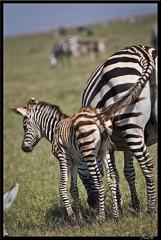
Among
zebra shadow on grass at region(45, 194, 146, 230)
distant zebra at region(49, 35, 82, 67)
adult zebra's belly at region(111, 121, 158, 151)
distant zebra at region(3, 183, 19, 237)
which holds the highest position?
distant zebra at region(49, 35, 82, 67)

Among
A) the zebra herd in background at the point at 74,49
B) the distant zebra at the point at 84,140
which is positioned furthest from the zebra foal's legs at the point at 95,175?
the zebra herd in background at the point at 74,49

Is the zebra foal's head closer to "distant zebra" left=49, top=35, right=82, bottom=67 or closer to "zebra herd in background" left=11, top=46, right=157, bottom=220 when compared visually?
"zebra herd in background" left=11, top=46, right=157, bottom=220

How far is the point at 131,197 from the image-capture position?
19.9 ft

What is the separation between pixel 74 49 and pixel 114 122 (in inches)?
1049

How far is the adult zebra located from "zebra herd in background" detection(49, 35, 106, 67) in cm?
2535

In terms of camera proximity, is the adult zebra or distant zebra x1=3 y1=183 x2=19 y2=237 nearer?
the adult zebra

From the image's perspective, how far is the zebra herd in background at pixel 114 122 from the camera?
5172 mm

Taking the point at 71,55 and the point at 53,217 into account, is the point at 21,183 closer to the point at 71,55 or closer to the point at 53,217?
the point at 53,217

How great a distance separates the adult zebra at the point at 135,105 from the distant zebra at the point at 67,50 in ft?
84.9

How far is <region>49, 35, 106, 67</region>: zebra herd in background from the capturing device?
31.3 meters

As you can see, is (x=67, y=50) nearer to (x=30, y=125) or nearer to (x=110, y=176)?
(x=30, y=125)

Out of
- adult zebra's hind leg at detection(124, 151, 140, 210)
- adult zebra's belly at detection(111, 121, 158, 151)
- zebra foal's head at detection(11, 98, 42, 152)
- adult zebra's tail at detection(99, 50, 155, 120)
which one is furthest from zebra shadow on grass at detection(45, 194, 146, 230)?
adult zebra's tail at detection(99, 50, 155, 120)

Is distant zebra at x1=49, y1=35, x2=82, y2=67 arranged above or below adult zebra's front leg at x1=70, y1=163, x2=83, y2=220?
above

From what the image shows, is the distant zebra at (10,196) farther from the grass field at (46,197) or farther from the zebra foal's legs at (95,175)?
the zebra foal's legs at (95,175)
